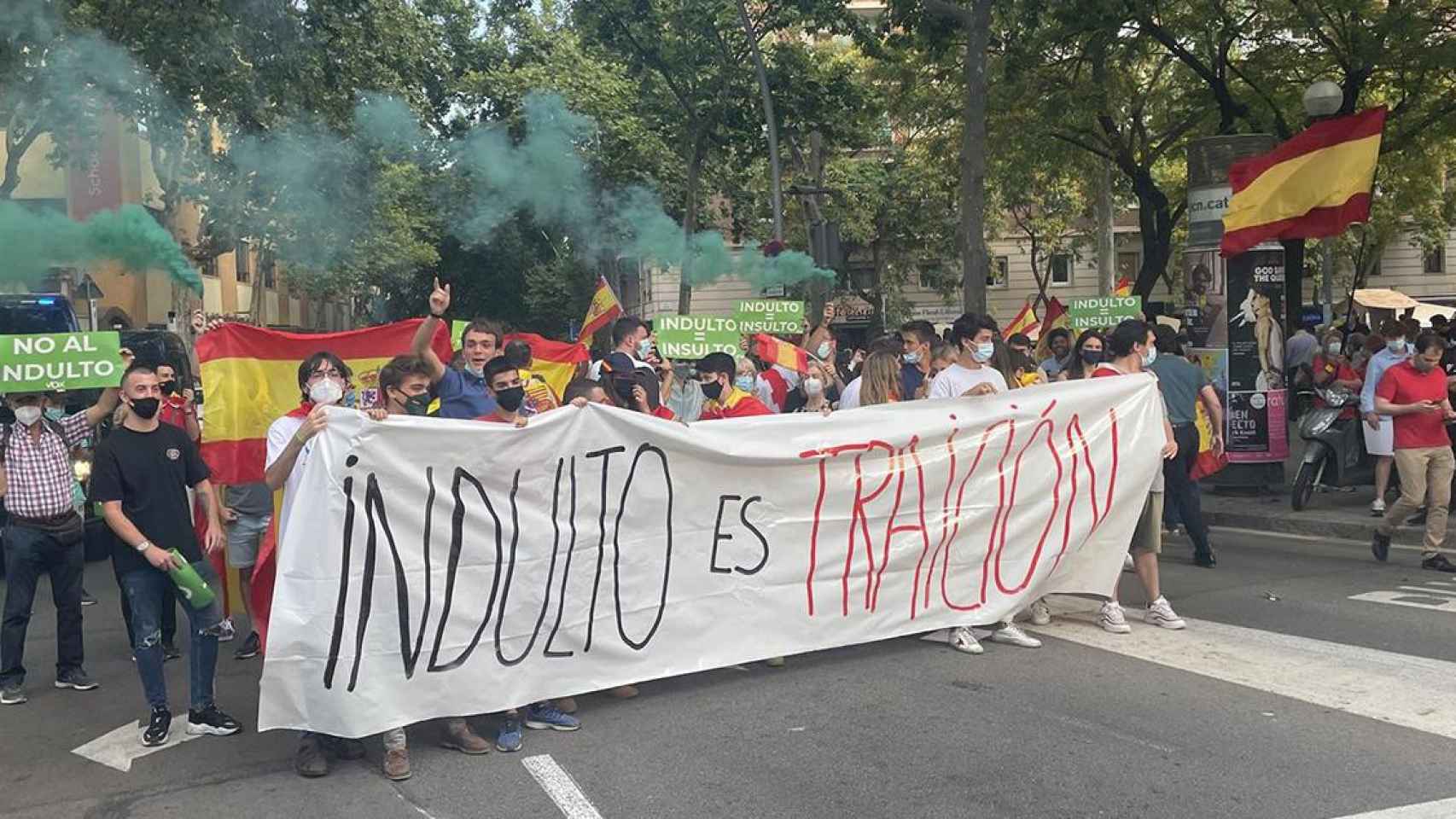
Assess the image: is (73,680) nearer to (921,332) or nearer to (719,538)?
(719,538)

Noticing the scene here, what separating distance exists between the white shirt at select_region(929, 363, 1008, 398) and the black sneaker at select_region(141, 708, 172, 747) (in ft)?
13.7

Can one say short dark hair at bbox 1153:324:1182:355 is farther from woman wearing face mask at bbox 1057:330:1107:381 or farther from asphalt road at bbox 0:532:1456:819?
asphalt road at bbox 0:532:1456:819

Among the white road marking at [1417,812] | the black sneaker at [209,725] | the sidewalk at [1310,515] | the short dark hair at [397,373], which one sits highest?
the short dark hair at [397,373]

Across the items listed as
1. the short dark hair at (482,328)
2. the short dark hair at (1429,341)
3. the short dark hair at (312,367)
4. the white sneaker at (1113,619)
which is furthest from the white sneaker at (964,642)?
the short dark hair at (1429,341)

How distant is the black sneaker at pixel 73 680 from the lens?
646 centimetres

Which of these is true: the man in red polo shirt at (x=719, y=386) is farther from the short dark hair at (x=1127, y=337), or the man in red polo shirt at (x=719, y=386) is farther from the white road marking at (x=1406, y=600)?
the white road marking at (x=1406, y=600)

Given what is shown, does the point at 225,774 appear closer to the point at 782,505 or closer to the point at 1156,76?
the point at 782,505

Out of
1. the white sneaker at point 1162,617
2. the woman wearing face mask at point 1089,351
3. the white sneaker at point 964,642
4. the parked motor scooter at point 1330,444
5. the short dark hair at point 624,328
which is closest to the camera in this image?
the white sneaker at point 964,642

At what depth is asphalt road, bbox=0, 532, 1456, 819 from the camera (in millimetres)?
4391

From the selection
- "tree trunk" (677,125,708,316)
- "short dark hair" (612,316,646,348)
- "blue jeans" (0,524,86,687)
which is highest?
"tree trunk" (677,125,708,316)

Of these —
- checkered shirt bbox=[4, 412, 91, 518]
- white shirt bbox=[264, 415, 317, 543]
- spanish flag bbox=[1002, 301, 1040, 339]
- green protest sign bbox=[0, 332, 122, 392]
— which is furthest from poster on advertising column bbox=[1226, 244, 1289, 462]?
checkered shirt bbox=[4, 412, 91, 518]

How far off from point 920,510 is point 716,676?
1.37 meters

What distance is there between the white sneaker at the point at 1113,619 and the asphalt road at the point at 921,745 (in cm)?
13

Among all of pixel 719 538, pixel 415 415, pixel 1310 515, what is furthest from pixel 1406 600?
pixel 415 415
